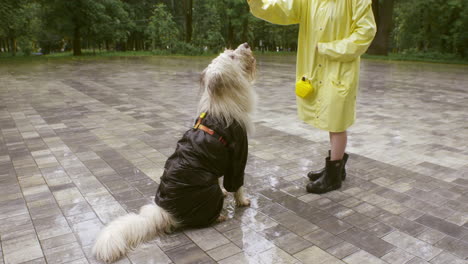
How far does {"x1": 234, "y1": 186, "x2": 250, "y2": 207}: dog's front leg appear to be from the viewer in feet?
11.5

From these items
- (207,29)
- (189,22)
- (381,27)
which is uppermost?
(189,22)

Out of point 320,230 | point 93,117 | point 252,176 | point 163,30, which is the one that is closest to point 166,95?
point 93,117

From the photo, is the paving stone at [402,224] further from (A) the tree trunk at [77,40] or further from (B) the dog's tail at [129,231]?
(A) the tree trunk at [77,40]

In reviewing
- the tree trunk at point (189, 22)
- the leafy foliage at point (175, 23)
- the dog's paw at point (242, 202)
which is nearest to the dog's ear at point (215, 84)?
the dog's paw at point (242, 202)

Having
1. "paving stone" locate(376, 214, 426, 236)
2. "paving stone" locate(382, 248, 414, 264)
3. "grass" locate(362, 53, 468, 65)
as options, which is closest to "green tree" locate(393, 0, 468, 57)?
"grass" locate(362, 53, 468, 65)

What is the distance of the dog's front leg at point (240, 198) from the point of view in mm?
3495

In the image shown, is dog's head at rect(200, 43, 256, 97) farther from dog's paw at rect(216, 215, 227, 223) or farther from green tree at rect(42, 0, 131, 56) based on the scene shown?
green tree at rect(42, 0, 131, 56)

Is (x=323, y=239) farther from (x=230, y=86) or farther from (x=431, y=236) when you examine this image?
(x=230, y=86)

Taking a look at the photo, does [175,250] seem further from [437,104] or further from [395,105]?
[437,104]

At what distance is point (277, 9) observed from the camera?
3611mm

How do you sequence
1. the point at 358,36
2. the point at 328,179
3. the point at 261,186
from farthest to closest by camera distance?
the point at 261,186 → the point at 328,179 → the point at 358,36

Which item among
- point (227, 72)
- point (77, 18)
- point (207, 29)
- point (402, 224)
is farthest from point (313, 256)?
point (207, 29)

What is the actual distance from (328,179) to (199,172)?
161 centimetres

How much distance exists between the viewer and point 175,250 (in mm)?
2832
